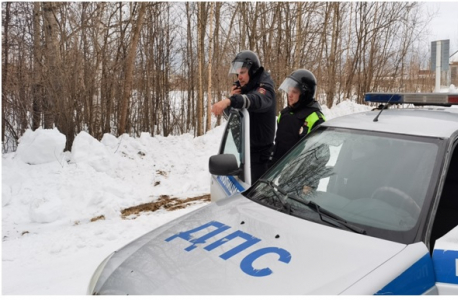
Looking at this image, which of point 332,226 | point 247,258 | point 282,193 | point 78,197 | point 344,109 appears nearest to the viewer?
point 247,258

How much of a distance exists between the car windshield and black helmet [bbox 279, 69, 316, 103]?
3.34 feet

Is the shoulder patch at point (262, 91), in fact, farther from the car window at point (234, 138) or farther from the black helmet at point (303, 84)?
the car window at point (234, 138)

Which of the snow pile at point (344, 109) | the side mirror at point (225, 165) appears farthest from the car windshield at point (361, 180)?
the snow pile at point (344, 109)

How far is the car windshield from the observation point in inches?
90.5

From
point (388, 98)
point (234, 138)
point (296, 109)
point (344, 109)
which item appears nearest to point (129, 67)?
point (296, 109)

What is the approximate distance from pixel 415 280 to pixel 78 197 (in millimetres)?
5785

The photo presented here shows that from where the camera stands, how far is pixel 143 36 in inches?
559

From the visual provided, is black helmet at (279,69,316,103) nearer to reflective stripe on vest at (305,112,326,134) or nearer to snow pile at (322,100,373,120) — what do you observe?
reflective stripe on vest at (305,112,326,134)

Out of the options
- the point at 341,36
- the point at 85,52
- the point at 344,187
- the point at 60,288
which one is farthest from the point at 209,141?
the point at 341,36

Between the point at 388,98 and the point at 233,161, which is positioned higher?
the point at 388,98

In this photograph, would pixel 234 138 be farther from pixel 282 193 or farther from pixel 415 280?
pixel 415 280

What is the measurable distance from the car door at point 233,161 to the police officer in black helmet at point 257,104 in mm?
195

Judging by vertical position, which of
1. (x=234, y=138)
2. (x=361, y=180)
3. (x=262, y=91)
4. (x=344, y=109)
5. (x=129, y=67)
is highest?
(x=129, y=67)

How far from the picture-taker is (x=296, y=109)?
4.16m
